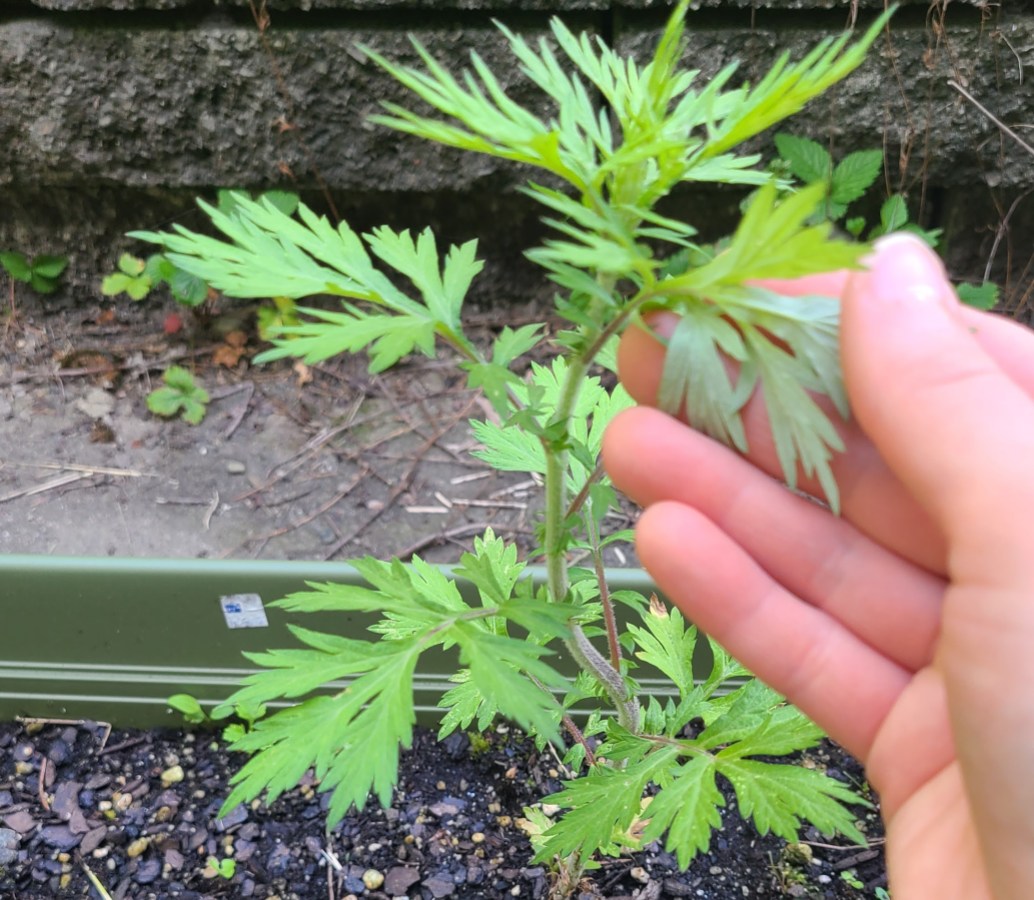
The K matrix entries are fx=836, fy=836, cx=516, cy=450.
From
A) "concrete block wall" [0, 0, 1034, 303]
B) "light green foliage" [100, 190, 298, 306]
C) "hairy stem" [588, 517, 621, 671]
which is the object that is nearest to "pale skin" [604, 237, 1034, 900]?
"hairy stem" [588, 517, 621, 671]

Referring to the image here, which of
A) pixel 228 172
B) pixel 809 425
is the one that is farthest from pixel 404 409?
pixel 809 425

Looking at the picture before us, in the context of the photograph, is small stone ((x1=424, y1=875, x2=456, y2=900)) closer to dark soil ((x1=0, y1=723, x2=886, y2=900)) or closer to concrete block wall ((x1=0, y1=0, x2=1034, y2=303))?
dark soil ((x1=0, y1=723, x2=886, y2=900))

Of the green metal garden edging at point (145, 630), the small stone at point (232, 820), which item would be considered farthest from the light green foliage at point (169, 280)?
the small stone at point (232, 820)

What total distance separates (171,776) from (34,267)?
139cm

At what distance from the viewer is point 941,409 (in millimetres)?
602

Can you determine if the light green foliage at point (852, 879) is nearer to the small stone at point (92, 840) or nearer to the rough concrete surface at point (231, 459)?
the rough concrete surface at point (231, 459)

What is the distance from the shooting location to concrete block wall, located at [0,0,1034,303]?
1715 millimetres

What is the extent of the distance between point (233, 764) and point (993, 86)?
1.99m

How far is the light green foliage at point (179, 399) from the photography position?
192cm

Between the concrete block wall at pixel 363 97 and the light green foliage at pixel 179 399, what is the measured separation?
414 mm

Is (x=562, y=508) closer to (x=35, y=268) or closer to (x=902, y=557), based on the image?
(x=902, y=557)

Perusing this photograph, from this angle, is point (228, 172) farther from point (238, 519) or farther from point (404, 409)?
point (238, 519)

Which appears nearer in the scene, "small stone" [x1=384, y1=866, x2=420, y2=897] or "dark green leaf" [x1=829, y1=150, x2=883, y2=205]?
"small stone" [x1=384, y1=866, x2=420, y2=897]

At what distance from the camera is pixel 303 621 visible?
1.31 m
